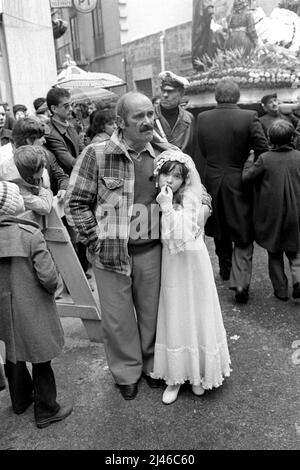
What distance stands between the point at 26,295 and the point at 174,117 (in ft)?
9.56

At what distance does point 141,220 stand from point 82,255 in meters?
2.25

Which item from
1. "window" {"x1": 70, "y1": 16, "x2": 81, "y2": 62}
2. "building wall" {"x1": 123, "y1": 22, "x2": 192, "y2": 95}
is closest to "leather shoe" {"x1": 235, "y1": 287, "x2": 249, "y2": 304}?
"building wall" {"x1": 123, "y1": 22, "x2": 192, "y2": 95}

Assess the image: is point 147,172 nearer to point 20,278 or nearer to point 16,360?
point 20,278

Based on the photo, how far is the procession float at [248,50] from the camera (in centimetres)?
761

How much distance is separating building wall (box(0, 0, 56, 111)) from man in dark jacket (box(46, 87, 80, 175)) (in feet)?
14.5

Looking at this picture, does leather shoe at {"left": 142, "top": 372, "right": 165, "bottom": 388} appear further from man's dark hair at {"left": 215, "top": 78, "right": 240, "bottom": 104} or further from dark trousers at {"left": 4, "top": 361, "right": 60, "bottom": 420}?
man's dark hair at {"left": 215, "top": 78, "right": 240, "bottom": 104}

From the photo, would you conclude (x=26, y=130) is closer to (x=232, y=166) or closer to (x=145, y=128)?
(x=145, y=128)

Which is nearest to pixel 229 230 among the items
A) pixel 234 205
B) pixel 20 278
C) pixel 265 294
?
pixel 234 205

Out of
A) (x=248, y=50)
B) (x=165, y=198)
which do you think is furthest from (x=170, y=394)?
(x=248, y=50)

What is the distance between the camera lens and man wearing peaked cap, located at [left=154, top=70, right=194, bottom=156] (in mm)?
4762

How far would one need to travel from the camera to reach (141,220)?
295cm

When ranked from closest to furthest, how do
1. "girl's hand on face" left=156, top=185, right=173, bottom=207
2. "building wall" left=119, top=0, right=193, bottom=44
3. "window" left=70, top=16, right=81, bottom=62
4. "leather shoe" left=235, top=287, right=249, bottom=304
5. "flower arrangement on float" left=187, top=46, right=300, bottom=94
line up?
"girl's hand on face" left=156, top=185, right=173, bottom=207 → "leather shoe" left=235, top=287, right=249, bottom=304 → "flower arrangement on float" left=187, top=46, right=300, bottom=94 → "building wall" left=119, top=0, right=193, bottom=44 → "window" left=70, top=16, right=81, bottom=62

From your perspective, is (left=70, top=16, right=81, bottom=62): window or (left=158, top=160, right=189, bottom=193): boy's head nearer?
(left=158, top=160, right=189, bottom=193): boy's head

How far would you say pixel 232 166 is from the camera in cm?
443
